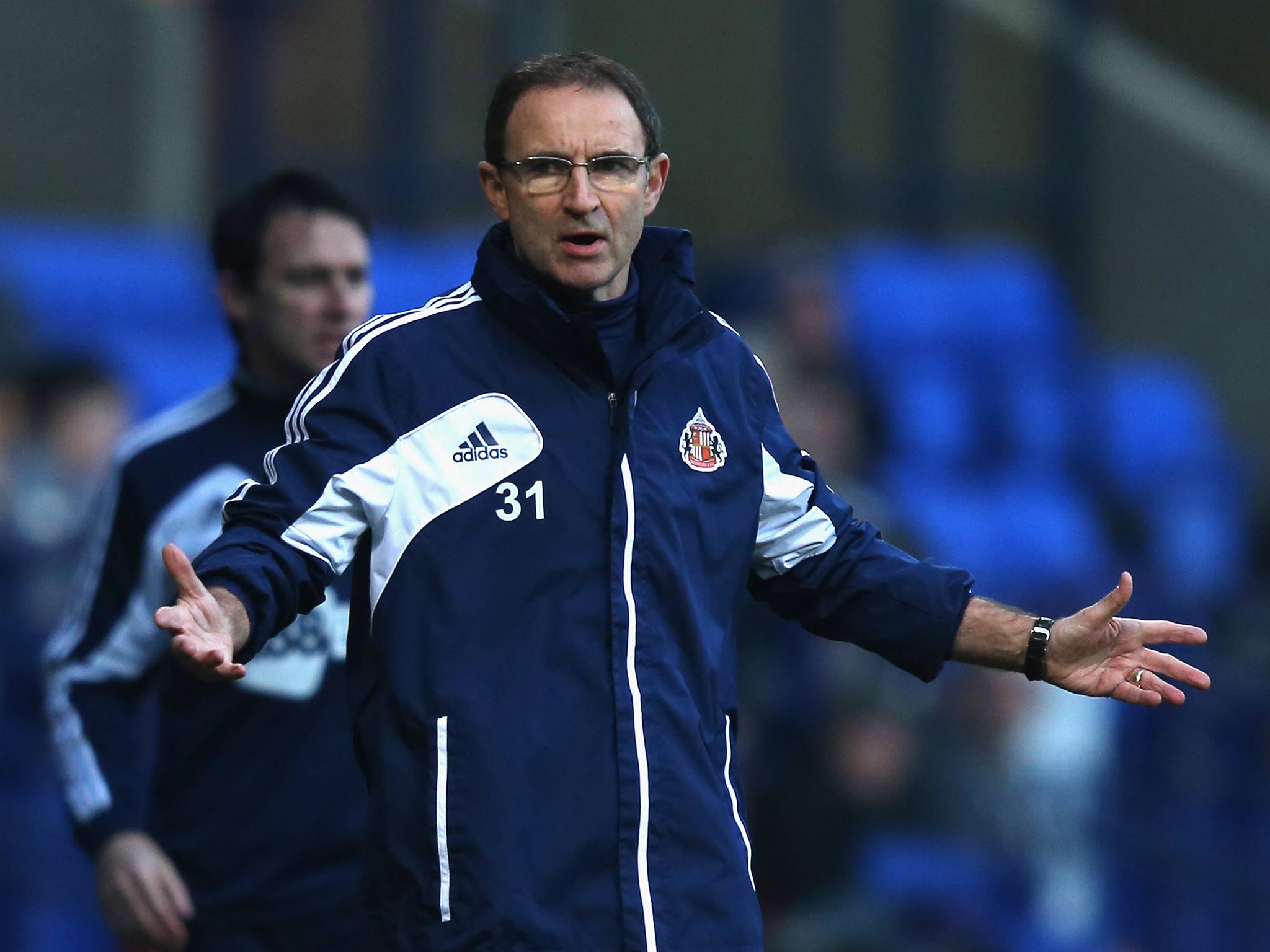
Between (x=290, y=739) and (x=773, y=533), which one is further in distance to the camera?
(x=290, y=739)

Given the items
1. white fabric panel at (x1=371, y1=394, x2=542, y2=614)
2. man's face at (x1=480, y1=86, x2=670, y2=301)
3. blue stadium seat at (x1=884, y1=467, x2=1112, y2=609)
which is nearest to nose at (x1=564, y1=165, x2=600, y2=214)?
man's face at (x1=480, y1=86, x2=670, y2=301)

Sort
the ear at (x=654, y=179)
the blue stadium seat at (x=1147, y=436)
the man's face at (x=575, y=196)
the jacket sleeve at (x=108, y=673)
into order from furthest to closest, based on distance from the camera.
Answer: the blue stadium seat at (x=1147, y=436) → the jacket sleeve at (x=108, y=673) → the ear at (x=654, y=179) → the man's face at (x=575, y=196)

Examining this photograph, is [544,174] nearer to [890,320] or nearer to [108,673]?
[108,673]

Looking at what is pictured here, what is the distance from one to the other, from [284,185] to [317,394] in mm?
1432

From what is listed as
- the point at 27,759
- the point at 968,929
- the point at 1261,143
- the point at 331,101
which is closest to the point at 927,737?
the point at 968,929

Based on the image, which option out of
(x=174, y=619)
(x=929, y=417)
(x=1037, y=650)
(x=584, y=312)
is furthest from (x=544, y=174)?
(x=929, y=417)

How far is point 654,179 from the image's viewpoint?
9.63ft

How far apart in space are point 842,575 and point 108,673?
62.5 inches

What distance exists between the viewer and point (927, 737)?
668cm

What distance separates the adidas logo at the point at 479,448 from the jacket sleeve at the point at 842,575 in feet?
1.34

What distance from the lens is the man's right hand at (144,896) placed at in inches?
143

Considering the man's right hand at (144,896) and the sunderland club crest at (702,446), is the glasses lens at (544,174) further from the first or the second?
the man's right hand at (144,896)

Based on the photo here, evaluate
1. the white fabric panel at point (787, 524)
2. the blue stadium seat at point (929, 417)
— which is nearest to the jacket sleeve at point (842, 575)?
the white fabric panel at point (787, 524)

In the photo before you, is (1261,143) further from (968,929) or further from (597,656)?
(597,656)
